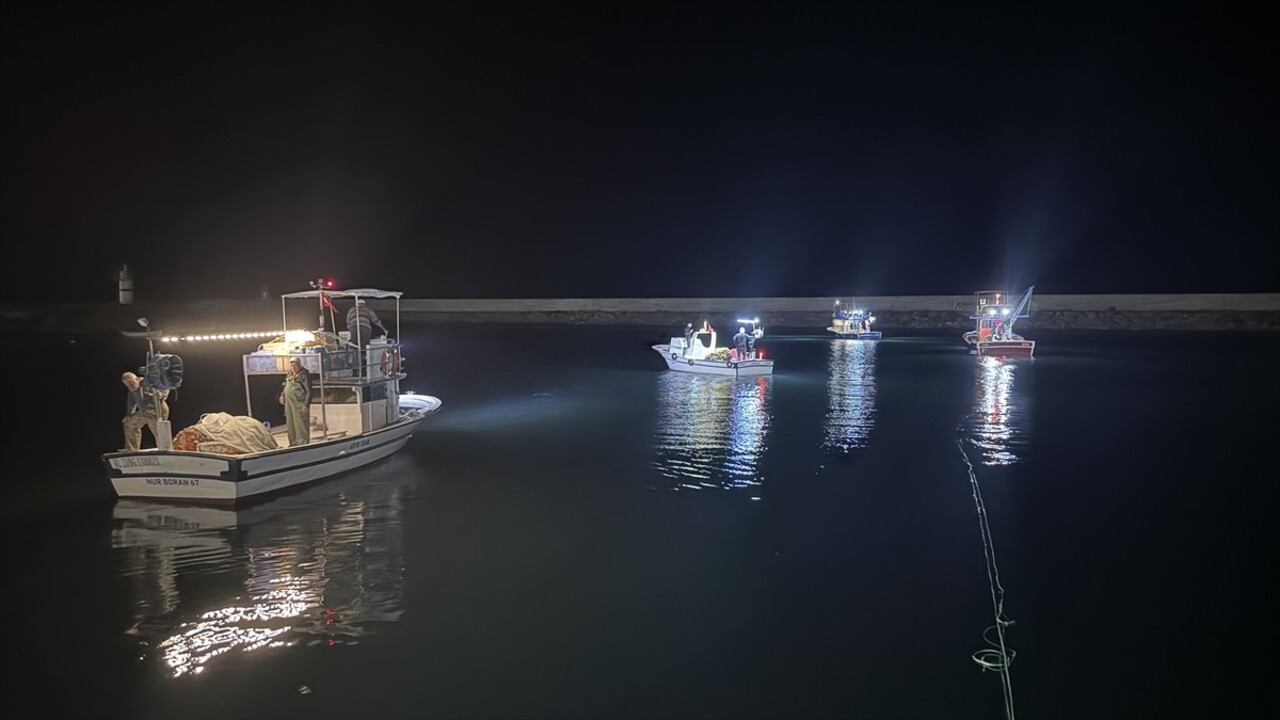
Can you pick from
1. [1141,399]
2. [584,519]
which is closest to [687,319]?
[1141,399]

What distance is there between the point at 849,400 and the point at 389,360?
65.5 ft

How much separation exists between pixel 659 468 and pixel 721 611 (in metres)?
9.12

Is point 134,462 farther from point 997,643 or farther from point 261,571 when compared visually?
point 997,643

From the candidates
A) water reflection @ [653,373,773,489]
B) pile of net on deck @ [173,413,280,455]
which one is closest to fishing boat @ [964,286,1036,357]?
water reflection @ [653,373,773,489]

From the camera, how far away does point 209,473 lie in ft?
49.7

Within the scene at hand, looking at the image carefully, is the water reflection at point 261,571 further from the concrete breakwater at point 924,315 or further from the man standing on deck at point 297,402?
the concrete breakwater at point 924,315

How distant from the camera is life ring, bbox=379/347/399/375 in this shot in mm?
19125

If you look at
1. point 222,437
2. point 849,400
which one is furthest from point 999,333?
point 222,437

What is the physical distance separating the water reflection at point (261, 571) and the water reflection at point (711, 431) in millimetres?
7048

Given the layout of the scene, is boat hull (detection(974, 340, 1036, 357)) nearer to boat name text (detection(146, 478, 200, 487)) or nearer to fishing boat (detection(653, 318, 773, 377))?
fishing boat (detection(653, 318, 773, 377))

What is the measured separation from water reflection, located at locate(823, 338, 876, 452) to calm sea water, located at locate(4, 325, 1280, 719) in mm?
383

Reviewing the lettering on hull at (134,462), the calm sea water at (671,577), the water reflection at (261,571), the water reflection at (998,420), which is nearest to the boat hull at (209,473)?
the lettering on hull at (134,462)

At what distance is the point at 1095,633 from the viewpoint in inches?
390

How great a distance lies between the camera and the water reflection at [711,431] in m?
18.8
